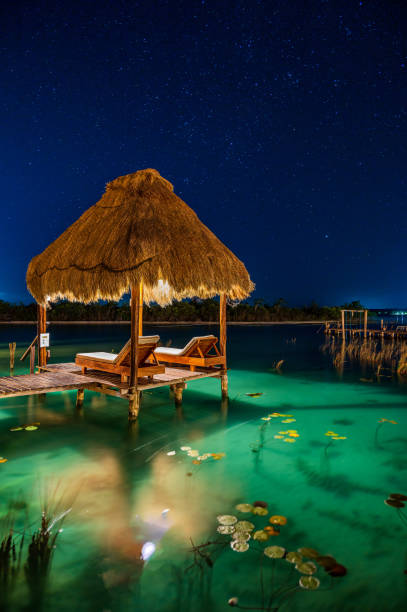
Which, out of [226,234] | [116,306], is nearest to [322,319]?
[226,234]

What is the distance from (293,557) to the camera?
81.6 inches

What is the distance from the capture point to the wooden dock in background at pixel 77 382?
14.4 ft

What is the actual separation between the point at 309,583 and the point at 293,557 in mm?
212

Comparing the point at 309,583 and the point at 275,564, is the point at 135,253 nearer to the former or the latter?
the point at 275,564

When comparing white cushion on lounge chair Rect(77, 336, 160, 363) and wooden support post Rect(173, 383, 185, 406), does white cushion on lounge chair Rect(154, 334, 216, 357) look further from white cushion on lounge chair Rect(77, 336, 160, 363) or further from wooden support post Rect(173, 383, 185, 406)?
white cushion on lounge chair Rect(77, 336, 160, 363)

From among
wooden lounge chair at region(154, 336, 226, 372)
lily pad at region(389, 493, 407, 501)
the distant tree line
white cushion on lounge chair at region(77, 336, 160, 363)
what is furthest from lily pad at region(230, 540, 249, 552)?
the distant tree line

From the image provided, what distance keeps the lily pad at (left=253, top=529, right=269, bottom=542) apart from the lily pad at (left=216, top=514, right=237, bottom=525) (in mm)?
194

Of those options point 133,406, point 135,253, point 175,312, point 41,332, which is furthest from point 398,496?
point 175,312

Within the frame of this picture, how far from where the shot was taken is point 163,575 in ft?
6.34

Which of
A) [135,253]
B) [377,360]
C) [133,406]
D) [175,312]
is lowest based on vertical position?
[377,360]

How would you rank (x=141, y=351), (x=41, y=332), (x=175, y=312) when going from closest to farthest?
1. (x=141, y=351)
2. (x=41, y=332)
3. (x=175, y=312)

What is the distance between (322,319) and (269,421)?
108 feet

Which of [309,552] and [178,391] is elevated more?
[178,391]

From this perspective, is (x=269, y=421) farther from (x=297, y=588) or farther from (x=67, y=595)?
(x=67, y=595)
